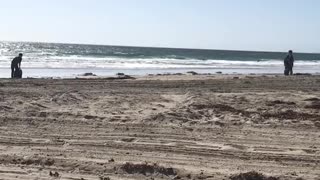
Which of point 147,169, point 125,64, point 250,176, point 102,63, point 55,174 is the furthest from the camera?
point 102,63

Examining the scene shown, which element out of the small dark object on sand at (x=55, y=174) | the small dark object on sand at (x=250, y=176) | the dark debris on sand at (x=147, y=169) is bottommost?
the small dark object on sand at (x=55, y=174)

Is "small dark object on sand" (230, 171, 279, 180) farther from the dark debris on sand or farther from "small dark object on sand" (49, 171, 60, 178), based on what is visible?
"small dark object on sand" (49, 171, 60, 178)

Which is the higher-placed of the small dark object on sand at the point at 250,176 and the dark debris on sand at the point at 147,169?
the small dark object on sand at the point at 250,176

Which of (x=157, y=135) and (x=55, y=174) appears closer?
(x=55, y=174)

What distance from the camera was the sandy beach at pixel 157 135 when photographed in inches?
263

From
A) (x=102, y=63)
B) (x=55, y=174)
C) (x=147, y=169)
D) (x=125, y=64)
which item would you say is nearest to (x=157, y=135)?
(x=147, y=169)

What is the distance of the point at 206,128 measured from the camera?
9.31 m

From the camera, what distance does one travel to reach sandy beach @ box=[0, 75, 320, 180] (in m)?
6.68

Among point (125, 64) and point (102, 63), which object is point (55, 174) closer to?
point (125, 64)

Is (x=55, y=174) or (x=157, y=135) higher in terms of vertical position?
(x=157, y=135)

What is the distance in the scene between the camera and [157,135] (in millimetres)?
8742

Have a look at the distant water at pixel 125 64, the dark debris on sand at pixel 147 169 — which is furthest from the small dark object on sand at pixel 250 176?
the distant water at pixel 125 64

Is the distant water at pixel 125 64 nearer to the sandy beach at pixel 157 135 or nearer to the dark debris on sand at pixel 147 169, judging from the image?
the sandy beach at pixel 157 135

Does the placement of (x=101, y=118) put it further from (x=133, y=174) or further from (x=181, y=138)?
(x=133, y=174)
